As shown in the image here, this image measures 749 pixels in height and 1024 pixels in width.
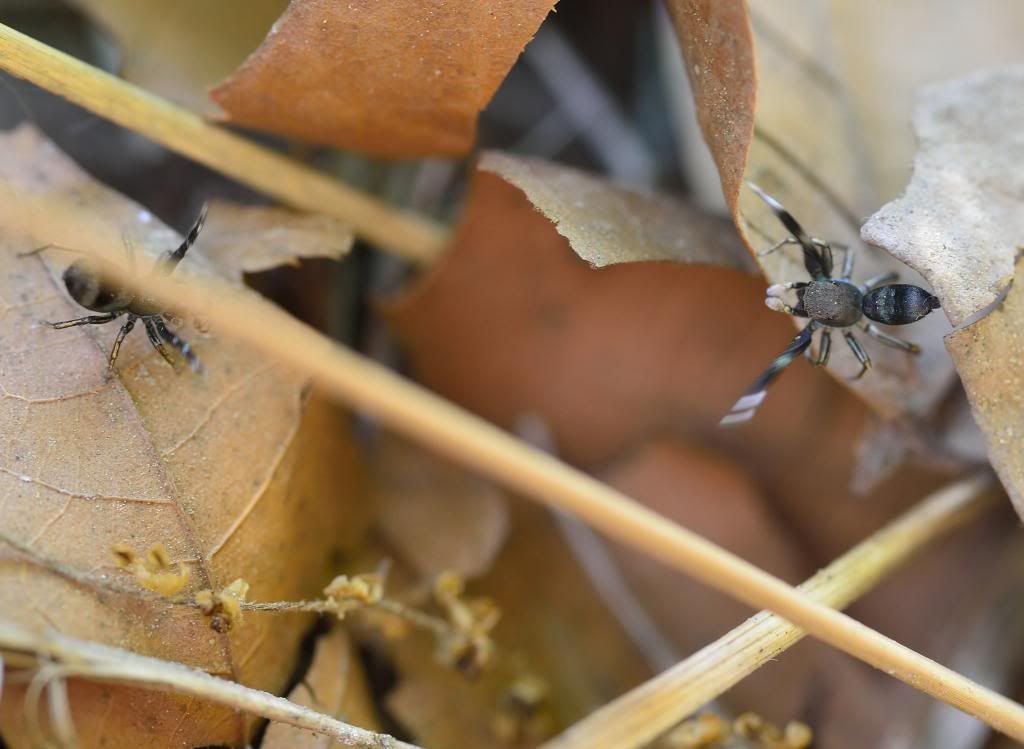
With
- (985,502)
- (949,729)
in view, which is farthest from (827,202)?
(949,729)

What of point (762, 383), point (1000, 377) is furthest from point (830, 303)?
point (1000, 377)

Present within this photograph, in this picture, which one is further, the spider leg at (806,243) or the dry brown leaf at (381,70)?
the spider leg at (806,243)

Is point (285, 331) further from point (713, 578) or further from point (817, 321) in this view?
point (817, 321)

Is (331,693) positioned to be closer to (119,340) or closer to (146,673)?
(146,673)

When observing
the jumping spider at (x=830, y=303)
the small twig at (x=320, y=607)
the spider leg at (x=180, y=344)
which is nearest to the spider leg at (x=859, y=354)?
the jumping spider at (x=830, y=303)

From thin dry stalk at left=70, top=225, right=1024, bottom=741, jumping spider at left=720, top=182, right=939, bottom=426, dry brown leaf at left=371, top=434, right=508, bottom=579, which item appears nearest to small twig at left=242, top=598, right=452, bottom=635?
dry brown leaf at left=371, top=434, right=508, bottom=579

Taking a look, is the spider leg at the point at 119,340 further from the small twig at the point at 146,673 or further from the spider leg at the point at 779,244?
the spider leg at the point at 779,244
